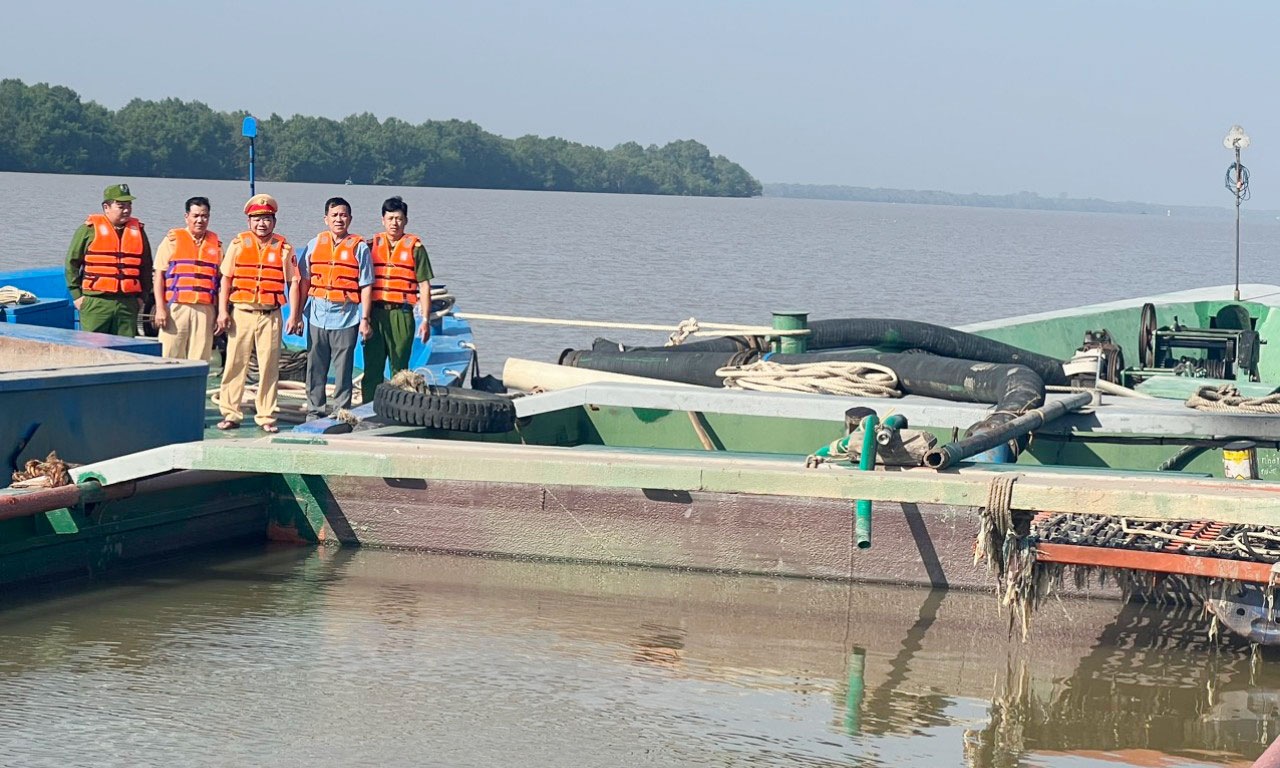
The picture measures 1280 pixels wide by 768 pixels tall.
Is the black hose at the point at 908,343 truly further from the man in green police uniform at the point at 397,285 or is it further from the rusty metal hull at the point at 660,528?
the rusty metal hull at the point at 660,528

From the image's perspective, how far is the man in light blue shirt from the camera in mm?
9992

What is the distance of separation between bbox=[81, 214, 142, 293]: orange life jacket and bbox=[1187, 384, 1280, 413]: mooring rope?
6.27 meters

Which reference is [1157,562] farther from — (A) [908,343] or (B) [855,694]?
(A) [908,343]

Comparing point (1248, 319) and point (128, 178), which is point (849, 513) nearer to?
point (1248, 319)

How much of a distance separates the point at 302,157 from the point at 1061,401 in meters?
108

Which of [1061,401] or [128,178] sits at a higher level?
[128,178]

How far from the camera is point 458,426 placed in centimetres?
927

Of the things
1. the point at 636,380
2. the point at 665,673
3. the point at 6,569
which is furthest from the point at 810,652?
the point at 6,569

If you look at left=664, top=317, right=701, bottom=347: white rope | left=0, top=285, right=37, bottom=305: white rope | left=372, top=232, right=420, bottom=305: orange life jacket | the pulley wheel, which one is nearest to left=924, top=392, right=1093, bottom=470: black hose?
left=664, top=317, right=701, bottom=347: white rope

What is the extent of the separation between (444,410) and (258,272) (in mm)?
1580

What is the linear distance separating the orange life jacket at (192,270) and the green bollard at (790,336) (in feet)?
11.9

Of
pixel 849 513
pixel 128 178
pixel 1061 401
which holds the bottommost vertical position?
pixel 849 513

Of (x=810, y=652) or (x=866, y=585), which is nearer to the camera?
(x=810, y=652)

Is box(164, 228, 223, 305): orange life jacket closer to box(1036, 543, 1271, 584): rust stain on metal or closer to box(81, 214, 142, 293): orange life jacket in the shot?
box(81, 214, 142, 293): orange life jacket
